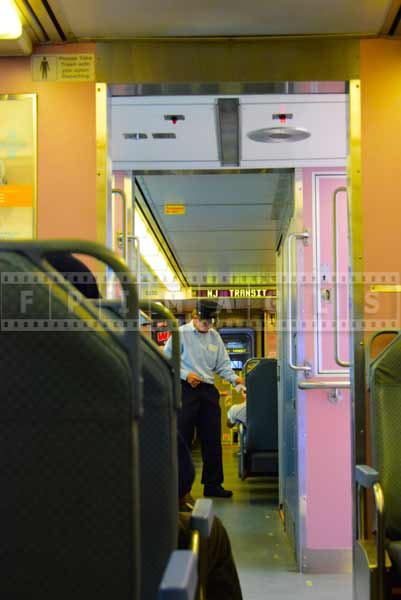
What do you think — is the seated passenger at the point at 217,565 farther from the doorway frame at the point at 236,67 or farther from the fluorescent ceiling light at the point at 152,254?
the fluorescent ceiling light at the point at 152,254

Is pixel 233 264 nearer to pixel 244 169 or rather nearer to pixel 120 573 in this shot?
pixel 244 169

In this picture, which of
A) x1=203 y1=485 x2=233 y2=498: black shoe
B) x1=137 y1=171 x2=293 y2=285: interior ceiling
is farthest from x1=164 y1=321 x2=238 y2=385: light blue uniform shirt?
x1=137 y1=171 x2=293 y2=285: interior ceiling

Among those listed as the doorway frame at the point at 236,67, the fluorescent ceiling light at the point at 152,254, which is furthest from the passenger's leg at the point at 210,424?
the doorway frame at the point at 236,67

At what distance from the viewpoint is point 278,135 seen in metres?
4.43

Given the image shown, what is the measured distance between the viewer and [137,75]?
3209 millimetres

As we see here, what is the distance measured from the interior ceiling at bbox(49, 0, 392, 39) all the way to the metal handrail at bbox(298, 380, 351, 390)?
7.21 ft

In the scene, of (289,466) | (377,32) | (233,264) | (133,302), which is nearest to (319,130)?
(377,32)

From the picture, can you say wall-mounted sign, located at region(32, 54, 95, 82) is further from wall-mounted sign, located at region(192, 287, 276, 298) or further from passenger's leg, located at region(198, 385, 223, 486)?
wall-mounted sign, located at region(192, 287, 276, 298)

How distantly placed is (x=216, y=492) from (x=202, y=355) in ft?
4.21

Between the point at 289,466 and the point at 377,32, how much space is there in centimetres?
321

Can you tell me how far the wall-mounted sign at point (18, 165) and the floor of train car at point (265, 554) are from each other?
7.69 feet

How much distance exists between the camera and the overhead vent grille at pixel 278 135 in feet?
14.3

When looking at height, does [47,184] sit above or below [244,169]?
below

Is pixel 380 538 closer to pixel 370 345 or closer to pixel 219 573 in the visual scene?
pixel 219 573
